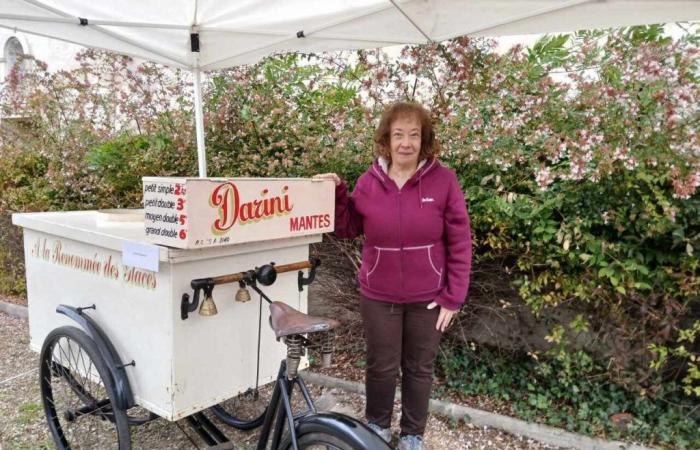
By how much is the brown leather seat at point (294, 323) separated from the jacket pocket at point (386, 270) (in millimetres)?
448

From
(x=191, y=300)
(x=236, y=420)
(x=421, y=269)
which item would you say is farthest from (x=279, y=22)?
(x=236, y=420)

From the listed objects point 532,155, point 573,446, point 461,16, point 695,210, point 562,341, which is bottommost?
point 573,446

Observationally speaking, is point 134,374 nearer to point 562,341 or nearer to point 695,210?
point 562,341

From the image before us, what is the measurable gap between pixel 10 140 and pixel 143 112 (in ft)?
8.27

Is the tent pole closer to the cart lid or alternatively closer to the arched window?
the cart lid

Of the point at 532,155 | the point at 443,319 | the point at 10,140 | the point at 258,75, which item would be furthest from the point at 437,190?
the point at 10,140

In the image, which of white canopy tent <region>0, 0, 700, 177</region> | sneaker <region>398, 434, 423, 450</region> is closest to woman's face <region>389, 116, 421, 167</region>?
white canopy tent <region>0, 0, 700, 177</region>

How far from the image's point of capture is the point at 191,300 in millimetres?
1880

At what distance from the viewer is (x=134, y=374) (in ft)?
6.67

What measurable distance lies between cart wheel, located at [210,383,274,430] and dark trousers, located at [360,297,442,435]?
75 centimetres

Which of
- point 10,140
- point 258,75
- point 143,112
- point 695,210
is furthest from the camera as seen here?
point 10,140

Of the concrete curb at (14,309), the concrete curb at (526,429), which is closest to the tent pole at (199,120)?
the concrete curb at (526,429)

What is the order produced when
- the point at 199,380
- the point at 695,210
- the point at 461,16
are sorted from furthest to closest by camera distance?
the point at 461,16, the point at 695,210, the point at 199,380

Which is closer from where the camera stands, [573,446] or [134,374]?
[134,374]
